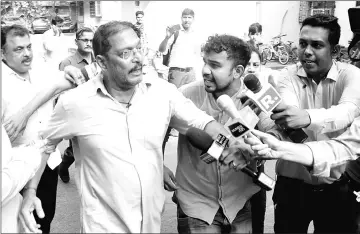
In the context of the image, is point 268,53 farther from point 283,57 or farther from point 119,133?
point 119,133

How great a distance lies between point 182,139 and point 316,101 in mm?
871

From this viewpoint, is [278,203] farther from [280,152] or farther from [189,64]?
[189,64]

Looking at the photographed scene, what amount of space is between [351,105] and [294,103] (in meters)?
0.32

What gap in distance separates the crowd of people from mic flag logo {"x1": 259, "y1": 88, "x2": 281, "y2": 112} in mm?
86

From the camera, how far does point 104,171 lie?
2395 millimetres

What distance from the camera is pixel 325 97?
2.95m

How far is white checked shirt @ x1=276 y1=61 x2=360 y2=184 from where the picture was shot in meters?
2.68

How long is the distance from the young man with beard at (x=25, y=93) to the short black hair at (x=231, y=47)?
0.93 metres

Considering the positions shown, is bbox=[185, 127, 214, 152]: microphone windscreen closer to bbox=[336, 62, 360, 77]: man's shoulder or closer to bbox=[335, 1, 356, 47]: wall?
bbox=[336, 62, 360, 77]: man's shoulder

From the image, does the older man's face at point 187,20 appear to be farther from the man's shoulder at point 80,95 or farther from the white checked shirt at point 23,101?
the man's shoulder at point 80,95

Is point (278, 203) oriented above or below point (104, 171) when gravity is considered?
below

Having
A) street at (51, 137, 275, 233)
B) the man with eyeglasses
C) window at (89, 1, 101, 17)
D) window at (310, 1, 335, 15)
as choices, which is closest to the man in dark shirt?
the man with eyeglasses

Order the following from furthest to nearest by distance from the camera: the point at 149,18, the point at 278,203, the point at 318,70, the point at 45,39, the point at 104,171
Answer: the point at 149,18
the point at 45,39
the point at 278,203
the point at 318,70
the point at 104,171

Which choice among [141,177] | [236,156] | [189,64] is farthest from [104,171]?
[189,64]
